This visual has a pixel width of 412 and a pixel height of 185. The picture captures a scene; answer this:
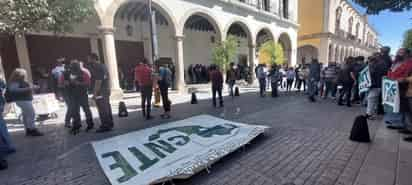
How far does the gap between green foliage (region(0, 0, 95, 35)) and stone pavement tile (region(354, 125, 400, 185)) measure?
312 inches

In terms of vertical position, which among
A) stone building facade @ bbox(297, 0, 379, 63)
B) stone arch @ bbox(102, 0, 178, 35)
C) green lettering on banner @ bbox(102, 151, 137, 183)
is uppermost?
stone building facade @ bbox(297, 0, 379, 63)

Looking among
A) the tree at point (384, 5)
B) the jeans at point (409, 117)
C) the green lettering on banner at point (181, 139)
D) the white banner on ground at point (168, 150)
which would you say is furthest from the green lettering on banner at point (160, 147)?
the tree at point (384, 5)

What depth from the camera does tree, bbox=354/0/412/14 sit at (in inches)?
295

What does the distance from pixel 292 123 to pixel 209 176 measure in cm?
318

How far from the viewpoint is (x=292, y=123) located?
5020 mm

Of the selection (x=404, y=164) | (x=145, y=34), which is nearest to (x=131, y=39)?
(x=145, y=34)

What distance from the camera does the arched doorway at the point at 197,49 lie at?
16.3 metres

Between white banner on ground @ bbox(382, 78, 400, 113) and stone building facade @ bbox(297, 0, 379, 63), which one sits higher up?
stone building facade @ bbox(297, 0, 379, 63)

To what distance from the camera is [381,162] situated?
289 centimetres

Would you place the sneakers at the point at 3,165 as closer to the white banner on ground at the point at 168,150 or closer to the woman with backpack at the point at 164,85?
the white banner on ground at the point at 168,150

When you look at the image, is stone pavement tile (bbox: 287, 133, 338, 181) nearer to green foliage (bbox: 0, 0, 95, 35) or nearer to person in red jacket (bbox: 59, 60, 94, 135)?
person in red jacket (bbox: 59, 60, 94, 135)

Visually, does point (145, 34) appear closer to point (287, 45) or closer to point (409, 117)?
point (409, 117)

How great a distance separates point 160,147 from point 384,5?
9920mm

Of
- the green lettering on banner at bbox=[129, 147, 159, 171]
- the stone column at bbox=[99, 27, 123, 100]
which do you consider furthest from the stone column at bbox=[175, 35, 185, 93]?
the green lettering on banner at bbox=[129, 147, 159, 171]
